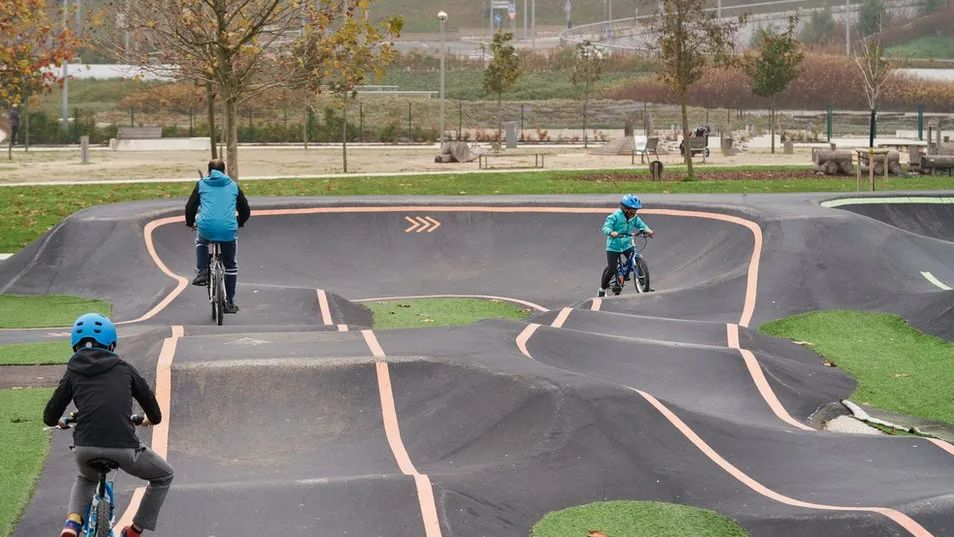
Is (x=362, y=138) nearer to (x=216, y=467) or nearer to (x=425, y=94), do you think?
(x=425, y=94)

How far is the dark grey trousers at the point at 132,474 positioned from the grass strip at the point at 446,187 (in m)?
21.7

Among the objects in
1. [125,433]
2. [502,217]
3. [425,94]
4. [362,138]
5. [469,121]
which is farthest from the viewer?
[425,94]

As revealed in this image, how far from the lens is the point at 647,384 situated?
14250 millimetres

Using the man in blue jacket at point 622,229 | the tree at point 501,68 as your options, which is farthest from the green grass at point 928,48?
the man in blue jacket at point 622,229

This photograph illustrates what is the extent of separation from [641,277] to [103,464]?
12.9m

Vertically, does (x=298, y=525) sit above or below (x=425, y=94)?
below

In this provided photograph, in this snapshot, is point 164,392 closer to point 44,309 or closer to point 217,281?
point 217,281

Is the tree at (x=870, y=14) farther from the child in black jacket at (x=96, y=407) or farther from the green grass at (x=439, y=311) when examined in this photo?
the child in black jacket at (x=96, y=407)

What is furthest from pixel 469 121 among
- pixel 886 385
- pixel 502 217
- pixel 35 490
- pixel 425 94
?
pixel 35 490

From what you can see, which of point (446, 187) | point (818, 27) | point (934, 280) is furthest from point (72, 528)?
point (818, 27)

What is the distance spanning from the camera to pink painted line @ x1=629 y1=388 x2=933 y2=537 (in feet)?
30.8

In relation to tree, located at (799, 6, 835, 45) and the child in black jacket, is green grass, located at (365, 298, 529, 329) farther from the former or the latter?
tree, located at (799, 6, 835, 45)

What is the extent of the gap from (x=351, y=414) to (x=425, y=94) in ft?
248

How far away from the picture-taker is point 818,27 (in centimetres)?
12038
